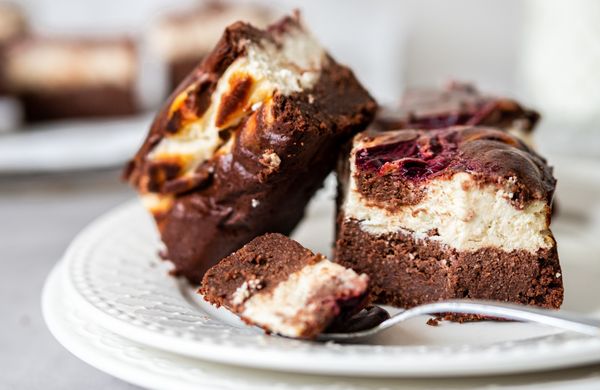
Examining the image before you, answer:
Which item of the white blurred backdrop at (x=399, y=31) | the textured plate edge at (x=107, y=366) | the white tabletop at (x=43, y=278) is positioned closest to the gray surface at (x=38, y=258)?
the white tabletop at (x=43, y=278)

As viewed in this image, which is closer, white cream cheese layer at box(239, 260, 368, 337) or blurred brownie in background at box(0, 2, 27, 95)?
white cream cheese layer at box(239, 260, 368, 337)

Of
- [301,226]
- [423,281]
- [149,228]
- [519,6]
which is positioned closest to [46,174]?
[149,228]

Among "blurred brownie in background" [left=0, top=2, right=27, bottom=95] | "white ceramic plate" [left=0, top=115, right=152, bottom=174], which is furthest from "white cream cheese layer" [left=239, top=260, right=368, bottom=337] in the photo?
"blurred brownie in background" [left=0, top=2, right=27, bottom=95]

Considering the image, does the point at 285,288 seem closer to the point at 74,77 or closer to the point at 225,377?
the point at 225,377

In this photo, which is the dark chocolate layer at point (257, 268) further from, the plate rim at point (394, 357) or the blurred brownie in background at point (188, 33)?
the blurred brownie in background at point (188, 33)

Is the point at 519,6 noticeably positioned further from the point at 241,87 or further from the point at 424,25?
the point at 241,87

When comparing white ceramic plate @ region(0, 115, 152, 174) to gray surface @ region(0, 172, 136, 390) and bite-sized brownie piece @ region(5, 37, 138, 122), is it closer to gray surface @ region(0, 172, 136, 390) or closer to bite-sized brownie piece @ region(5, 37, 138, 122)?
gray surface @ region(0, 172, 136, 390)

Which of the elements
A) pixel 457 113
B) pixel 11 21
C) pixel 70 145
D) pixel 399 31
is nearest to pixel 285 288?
pixel 457 113

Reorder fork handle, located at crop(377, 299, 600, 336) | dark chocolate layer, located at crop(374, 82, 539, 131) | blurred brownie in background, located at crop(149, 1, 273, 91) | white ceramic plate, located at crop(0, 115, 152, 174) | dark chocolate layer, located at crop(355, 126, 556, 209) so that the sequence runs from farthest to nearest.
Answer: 1. blurred brownie in background, located at crop(149, 1, 273, 91)
2. white ceramic plate, located at crop(0, 115, 152, 174)
3. dark chocolate layer, located at crop(374, 82, 539, 131)
4. dark chocolate layer, located at crop(355, 126, 556, 209)
5. fork handle, located at crop(377, 299, 600, 336)
